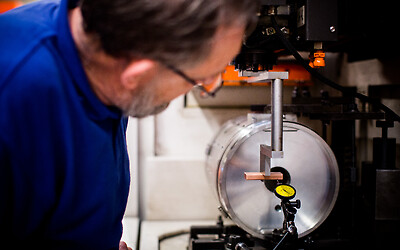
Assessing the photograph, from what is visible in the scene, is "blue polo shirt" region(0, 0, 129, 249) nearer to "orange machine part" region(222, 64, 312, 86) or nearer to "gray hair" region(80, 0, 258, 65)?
"gray hair" region(80, 0, 258, 65)

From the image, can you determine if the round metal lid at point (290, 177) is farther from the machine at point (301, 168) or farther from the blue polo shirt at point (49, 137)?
the blue polo shirt at point (49, 137)

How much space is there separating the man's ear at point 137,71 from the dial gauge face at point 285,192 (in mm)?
487

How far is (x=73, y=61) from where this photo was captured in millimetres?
734

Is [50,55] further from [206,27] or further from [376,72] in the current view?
[376,72]

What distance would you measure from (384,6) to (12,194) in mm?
1147

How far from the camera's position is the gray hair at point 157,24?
26.1 inches

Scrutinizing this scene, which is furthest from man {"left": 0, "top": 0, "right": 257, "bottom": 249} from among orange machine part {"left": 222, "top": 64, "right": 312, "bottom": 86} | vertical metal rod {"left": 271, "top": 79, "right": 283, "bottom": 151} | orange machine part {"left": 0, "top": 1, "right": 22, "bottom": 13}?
orange machine part {"left": 0, "top": 1, "right": 22, "bottom": 13}

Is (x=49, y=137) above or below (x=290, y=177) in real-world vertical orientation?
above

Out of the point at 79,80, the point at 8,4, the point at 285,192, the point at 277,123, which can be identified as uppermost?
the point at 8,4

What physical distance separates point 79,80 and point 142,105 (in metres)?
0.13

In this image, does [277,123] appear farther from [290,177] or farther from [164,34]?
[164,34]

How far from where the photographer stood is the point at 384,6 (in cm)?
121

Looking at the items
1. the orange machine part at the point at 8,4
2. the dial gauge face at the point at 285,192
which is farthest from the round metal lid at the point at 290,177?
the orange machine part at the point at 8,4

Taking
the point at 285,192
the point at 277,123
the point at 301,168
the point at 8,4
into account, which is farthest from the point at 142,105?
the point at 8,4
